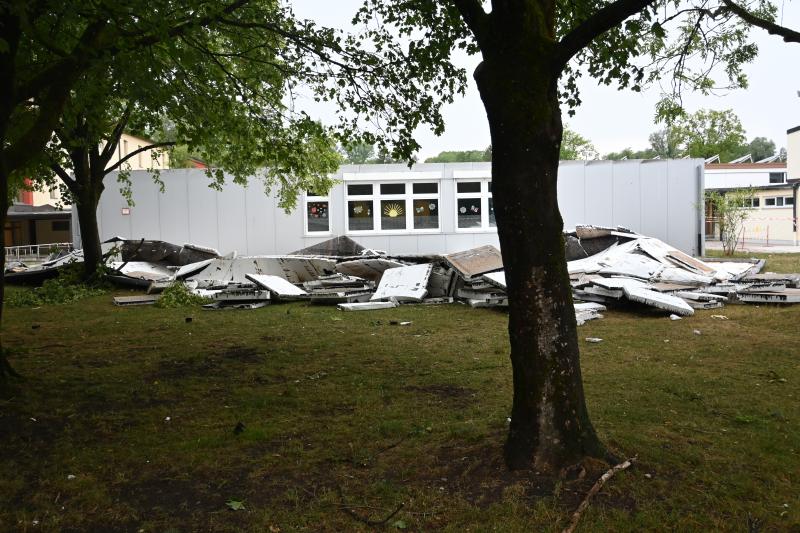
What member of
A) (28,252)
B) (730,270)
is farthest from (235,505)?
(28,252)

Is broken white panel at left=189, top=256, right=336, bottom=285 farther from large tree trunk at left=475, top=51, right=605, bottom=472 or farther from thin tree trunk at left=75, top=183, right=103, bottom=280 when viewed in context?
large tree trunk at left=475, top=51, right=605, bottom=472

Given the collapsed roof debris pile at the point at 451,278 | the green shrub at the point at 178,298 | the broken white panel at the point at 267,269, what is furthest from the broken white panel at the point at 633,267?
the green shrub at the point at 178,298

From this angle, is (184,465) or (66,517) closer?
(66,517)

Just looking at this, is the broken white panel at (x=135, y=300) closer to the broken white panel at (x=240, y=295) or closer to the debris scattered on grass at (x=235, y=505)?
the broken white panel at (x=240, y=295)

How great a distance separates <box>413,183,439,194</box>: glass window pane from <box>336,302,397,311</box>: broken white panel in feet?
35.8

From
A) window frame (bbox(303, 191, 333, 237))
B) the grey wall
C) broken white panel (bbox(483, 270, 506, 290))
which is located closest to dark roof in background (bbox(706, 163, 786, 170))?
the grey wall

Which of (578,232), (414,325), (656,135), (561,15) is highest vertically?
(656,135)

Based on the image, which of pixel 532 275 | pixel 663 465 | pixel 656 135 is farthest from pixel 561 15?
pixel 656 135

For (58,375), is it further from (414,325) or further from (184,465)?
(414,325)

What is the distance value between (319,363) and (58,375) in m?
2.89

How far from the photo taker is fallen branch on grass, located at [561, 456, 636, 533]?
11.3ft

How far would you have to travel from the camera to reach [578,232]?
60.5 ft

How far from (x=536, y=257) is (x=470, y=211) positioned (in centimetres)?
2019

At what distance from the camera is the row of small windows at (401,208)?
23859 mm
